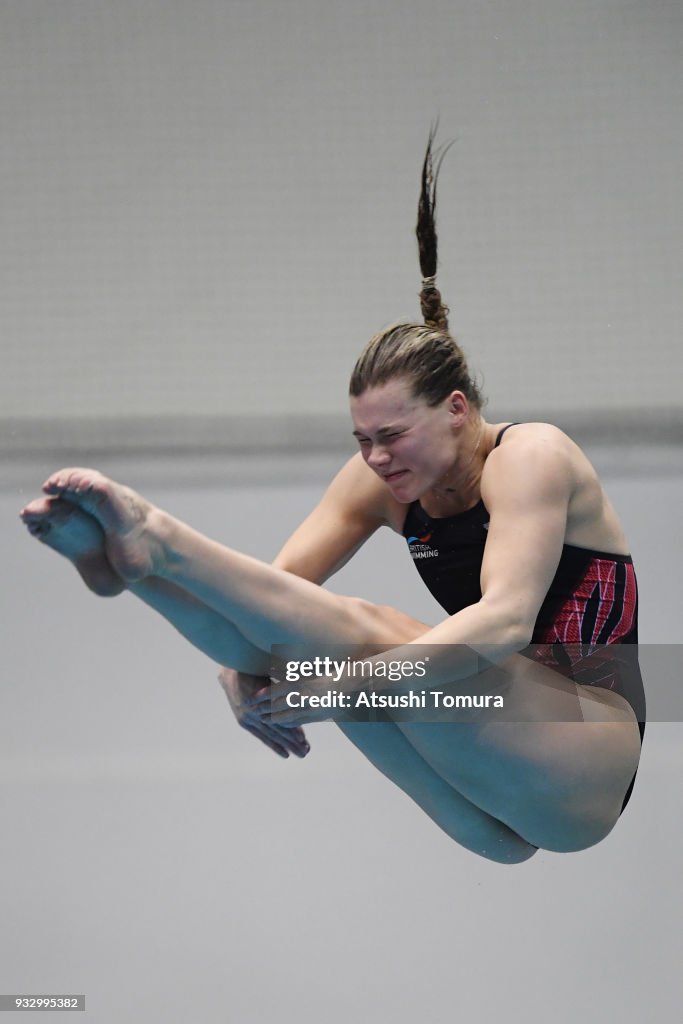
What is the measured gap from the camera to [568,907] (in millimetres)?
2051

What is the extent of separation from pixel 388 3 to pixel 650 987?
256 centimetres

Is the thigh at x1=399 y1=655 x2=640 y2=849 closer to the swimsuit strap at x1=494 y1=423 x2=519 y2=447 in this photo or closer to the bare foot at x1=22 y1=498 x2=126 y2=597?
the swimsuit strap at x1=494 y1=423 x2=519 y2=447

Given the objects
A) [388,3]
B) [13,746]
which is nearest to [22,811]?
[13,746]

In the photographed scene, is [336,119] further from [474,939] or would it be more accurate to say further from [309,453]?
[474,939]

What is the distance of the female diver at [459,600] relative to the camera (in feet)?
3.91

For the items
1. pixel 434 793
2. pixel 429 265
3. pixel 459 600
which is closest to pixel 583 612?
pixel 459 600

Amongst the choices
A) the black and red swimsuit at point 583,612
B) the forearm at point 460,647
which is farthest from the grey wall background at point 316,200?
the forearm at point 460,647

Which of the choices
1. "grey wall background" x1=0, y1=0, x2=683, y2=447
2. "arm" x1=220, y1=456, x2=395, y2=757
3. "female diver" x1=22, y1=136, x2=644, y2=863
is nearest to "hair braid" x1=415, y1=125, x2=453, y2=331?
"female diver" x1=22, y1=136, x2=644, y2=863

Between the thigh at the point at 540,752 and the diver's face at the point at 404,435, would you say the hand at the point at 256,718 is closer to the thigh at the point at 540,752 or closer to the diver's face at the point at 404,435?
the thigh at the point at 540,752

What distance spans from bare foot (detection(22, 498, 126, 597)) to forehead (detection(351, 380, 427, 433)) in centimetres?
35

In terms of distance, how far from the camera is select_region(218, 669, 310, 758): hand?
137cm

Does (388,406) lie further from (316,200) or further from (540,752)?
(316,200)

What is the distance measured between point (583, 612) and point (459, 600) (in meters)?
0.17

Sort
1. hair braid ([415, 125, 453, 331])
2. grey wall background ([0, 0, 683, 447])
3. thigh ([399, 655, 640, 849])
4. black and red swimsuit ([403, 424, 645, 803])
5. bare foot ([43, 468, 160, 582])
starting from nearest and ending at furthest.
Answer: bare foot ([43, 468, 160, 582]) < thigh ([399, 655, 640, 849]) < black and red swimsuit ([403, 424, 645, 803]) < hair braid ([415, 125, 453, 331]) < grey wall background ([0, 0, 683, 447])
